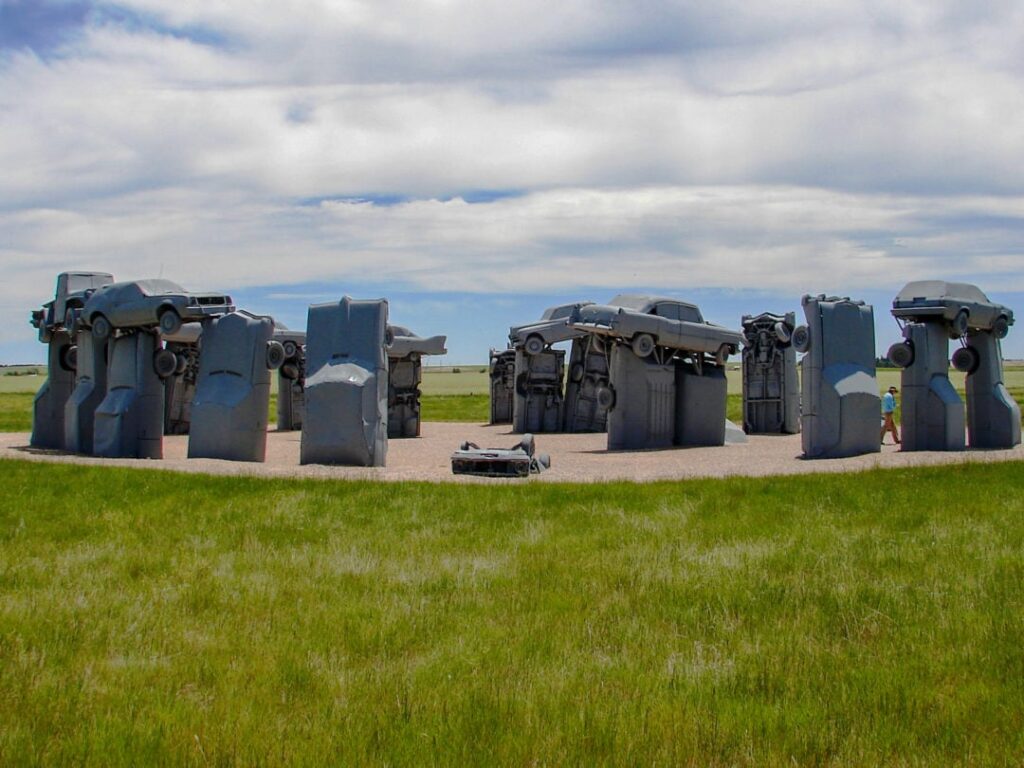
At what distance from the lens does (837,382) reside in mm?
19219

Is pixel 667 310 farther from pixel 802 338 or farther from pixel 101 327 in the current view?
pixel 101 327

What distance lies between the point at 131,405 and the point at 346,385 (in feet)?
13.1

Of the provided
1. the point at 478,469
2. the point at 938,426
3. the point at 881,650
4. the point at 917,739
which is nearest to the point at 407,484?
the point at 478,469

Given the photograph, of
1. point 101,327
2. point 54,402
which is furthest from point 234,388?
point 54,402

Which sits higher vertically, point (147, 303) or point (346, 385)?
point (147, 303)

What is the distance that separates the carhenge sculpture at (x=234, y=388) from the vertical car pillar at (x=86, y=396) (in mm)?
2143

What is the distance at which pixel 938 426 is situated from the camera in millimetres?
19438

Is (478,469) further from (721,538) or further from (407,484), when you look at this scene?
(721,538)

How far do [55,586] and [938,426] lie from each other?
15.7m

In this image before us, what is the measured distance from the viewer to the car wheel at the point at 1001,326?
20.5 metres

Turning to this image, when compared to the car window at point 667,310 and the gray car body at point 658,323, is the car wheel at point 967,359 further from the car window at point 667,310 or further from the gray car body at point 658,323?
the car window at point 667,310

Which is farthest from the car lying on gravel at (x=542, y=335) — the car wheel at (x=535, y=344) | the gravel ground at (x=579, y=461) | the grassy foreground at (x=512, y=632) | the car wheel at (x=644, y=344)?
the grassy foreground at (x=512, y=632)

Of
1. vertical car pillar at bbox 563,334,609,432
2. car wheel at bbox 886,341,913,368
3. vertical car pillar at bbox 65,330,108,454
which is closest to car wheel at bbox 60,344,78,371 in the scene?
vertical car pillar at bbox 65,330,108,454

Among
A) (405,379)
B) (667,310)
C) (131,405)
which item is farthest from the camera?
(405,379)
